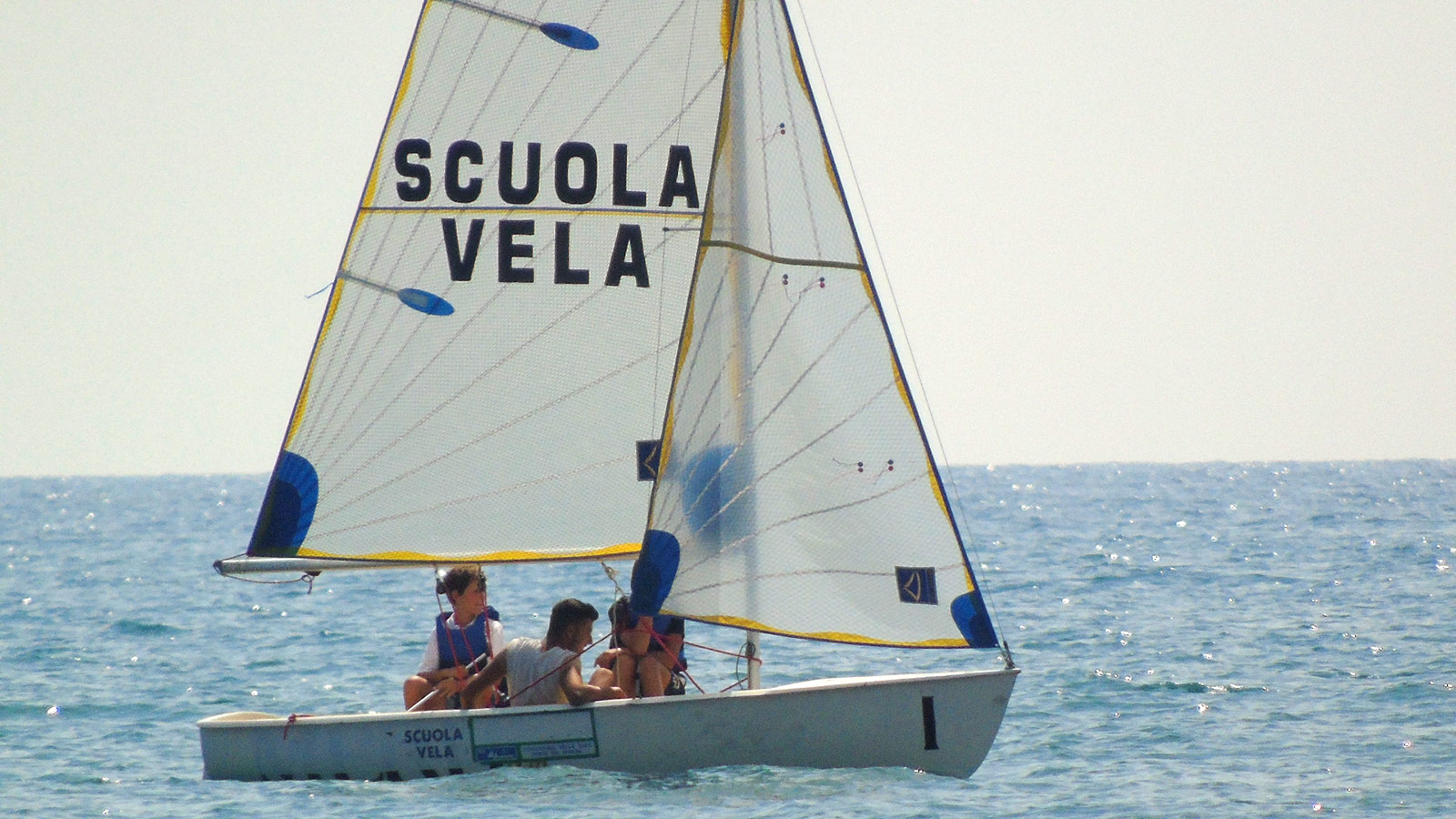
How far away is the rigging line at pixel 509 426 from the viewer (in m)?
12.5

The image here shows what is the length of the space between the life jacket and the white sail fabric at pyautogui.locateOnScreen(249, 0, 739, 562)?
61cm

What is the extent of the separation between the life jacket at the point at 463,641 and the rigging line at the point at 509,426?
113 cm

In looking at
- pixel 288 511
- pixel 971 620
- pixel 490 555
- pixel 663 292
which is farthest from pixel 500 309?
pixel 971 620

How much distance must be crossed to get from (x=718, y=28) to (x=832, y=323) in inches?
92.2

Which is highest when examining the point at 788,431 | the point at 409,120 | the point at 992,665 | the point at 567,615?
the point at 409,120

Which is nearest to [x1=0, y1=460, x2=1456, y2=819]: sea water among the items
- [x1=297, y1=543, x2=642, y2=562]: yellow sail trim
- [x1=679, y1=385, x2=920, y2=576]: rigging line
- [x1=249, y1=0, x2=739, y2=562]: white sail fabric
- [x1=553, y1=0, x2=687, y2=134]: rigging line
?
[x1=679, y1=385, x2=920, y2=576]: rigging line

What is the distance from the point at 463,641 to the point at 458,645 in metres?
0.09

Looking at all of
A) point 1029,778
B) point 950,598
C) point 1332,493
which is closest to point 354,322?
point 950,598

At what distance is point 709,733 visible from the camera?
36.3 feet

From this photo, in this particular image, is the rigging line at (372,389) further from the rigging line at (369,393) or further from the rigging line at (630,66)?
the rigging line at (630,66)

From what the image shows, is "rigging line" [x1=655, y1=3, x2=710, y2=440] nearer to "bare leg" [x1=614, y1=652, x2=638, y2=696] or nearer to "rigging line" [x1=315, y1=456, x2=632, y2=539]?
"rigging line" [x1=315, y1=456, x2=632, y2=539]

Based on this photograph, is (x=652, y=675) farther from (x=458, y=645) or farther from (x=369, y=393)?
(x=369, y=393)

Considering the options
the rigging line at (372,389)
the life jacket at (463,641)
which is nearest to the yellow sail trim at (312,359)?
the rigging line at (372,389)

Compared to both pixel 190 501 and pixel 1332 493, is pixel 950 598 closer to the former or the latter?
pixel 1332 493
